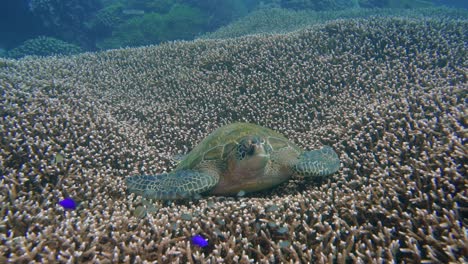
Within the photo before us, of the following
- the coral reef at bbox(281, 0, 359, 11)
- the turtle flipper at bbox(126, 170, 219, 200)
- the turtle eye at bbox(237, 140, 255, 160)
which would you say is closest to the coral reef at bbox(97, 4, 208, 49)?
the coral reef at bbox(281, 0, 359, 11)

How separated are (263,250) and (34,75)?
7.04 meters

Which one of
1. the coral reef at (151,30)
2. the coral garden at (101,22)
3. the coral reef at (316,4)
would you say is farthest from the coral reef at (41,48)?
the coral reef at (316,4)

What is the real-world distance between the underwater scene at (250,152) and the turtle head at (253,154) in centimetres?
2

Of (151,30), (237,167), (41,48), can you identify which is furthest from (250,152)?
(41,48)

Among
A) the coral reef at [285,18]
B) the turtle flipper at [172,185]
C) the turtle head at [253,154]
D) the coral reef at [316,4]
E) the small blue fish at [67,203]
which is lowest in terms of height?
the turtle flipper at [172,185]

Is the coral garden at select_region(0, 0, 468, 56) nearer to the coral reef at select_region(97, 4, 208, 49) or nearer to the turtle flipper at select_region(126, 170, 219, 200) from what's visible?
the coral reef at select_region(97, 4, 208, 49)

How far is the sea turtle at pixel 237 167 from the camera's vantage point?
3.40m

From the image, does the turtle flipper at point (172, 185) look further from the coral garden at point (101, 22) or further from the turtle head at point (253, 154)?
the coral garden at point (101, 22)

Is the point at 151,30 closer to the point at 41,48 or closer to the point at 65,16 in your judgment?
the point at 65,16

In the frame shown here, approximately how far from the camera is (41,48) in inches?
575

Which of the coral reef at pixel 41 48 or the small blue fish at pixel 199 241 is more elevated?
the coral reef at pixel 41 48

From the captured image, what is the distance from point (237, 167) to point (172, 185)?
0.90 meters

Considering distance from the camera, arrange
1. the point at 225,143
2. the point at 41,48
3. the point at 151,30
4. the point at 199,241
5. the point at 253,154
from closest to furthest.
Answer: the point at 199,241 → the point at 253,154 → the point at 225,143 → the point at 41,48 → the point at 151,30

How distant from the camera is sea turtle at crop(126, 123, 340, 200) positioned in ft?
11.1
